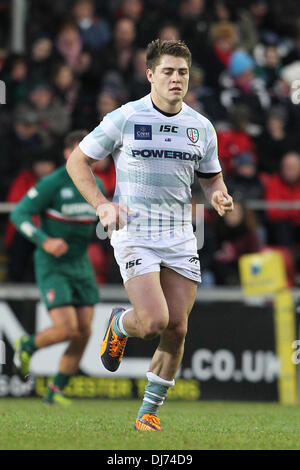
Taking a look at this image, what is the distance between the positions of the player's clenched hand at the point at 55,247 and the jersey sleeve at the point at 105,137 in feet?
11.2

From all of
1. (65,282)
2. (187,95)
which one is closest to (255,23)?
(187,95)

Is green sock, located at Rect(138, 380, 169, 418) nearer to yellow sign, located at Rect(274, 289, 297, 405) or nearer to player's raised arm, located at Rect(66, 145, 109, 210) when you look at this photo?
player's raised arm, located at Rect(66, 145, 109, 210)

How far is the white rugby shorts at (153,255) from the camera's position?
7.34 m

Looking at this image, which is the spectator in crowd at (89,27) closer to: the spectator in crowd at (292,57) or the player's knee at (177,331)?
the spectator in crowd at (292,57)

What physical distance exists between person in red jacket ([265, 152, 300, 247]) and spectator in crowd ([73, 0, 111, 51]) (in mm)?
3836

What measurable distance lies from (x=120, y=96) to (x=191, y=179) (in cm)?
732

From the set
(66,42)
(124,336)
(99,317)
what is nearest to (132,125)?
(124,336)

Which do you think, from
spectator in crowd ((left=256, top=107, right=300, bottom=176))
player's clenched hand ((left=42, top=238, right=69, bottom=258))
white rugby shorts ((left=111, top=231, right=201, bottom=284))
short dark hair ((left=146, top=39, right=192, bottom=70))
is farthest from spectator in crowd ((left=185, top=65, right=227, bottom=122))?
white rugby shorts ((left=111, top=231, right=201, bottom=284))

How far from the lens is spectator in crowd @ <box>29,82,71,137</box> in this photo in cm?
1451

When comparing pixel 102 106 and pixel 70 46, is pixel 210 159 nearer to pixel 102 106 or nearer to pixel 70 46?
pixel 102 106

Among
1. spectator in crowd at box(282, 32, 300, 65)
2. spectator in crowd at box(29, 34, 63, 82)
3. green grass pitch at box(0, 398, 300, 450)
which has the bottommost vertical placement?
green grass pitch at box(0, 398, 300, 450)

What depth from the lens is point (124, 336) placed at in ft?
24.9

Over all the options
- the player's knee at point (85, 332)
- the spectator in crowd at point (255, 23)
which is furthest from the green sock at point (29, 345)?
the spectator in crowd at point (255, 23)
